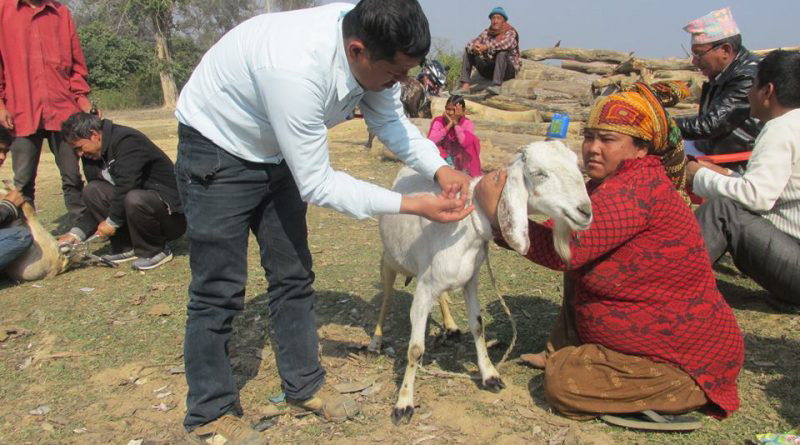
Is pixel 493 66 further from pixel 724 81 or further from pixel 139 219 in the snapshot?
pixel 139 219

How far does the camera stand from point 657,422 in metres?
2.81

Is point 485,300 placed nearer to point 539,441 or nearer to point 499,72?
point 539,441

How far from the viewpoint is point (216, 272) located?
2.66 meters

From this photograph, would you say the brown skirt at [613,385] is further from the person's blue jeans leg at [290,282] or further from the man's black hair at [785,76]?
the man's black hair at [785,76]

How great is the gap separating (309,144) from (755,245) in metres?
3.21

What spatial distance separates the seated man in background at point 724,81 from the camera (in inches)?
191

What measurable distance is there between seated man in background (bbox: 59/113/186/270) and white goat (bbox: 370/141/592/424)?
2609mm

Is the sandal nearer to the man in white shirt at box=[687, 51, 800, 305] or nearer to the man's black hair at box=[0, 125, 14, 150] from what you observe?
the man in white shirt at box=[687, 51, 800, 305]

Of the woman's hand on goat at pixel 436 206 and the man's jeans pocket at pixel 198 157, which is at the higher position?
the man's jeans pocket at pixel 198 157

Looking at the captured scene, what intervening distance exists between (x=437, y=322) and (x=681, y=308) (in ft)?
6.02

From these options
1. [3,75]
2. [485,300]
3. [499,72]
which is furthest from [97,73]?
[485,300]

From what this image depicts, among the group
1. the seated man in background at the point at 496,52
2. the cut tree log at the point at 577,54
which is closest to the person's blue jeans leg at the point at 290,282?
the seated man in background at the point at 496,52

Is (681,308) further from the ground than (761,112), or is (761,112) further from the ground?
(761,112)

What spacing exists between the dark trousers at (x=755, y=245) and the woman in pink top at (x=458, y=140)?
2595 millimetres
